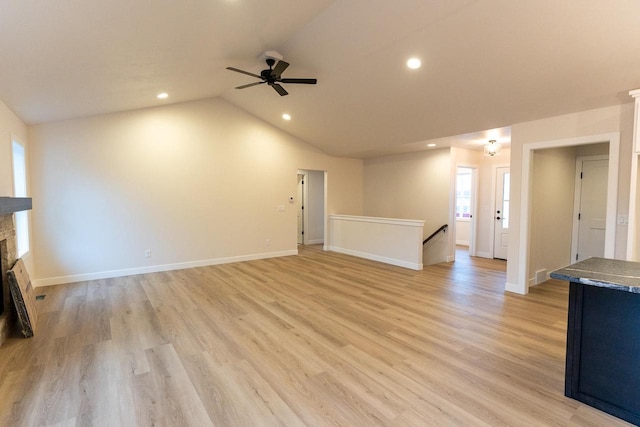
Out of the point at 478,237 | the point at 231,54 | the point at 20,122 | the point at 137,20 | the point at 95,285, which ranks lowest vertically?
the point at 95,285

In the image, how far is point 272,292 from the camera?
4.59m

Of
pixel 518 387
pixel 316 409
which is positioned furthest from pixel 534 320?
pixel 316 409

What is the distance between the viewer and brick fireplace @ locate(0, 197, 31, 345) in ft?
9.82

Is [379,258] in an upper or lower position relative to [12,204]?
lower

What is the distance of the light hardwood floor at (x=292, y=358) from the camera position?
2025 mm

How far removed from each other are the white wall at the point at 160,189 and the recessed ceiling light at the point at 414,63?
12.9 feet

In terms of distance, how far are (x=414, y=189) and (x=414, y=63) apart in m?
4.02

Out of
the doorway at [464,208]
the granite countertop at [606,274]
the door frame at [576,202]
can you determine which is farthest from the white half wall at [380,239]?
the granite countertop at [606,274]

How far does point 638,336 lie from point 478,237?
5.77 m

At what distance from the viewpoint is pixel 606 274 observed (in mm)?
2086

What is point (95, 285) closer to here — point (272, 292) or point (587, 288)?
point (272, 292)

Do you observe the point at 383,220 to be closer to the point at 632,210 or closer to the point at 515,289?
the point at 515,289

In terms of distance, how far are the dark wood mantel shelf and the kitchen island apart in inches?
177

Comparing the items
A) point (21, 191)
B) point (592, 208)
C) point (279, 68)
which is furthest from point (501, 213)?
point (21, 191)
